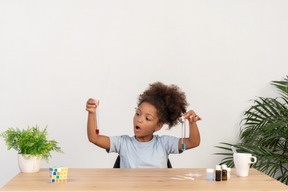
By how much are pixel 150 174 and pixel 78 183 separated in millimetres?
406

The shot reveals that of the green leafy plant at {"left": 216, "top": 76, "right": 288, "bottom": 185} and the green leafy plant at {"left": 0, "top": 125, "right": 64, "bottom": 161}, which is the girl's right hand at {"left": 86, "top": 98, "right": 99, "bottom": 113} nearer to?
the green leafy plant at {"left": 0, "top": 125, "right": 64, "bottom": 161}

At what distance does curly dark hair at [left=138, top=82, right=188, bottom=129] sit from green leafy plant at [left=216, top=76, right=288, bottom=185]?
58 centimetres

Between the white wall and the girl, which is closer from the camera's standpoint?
the girl

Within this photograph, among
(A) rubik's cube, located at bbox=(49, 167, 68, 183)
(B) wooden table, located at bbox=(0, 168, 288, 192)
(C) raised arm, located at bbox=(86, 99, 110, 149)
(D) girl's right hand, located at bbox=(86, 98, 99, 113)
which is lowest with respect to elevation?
(B) wooden table, located at bbox=(0, 168, 288, 192)

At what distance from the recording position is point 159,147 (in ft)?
8.95

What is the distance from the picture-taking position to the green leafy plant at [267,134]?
325 cm

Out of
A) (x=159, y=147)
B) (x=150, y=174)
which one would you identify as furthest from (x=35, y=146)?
(x=159, y=147)

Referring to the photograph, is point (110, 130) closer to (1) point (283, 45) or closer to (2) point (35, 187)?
(1) point (283, 45)

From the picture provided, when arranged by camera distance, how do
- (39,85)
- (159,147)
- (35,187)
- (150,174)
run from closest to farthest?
1. (35,187)
2. (150,174)
3. (159,147)
4. (39,85)

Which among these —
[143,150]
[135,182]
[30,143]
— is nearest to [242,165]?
[135,182]

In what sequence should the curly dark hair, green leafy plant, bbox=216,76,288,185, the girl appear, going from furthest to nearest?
green leafy plant, bbox=216,76,288,185
the curly dark hair
the girl

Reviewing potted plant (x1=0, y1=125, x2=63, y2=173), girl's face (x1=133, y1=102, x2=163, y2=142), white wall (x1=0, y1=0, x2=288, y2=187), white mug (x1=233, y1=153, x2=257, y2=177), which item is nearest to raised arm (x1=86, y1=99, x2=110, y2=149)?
girl's face (x1=133, y1=102, x2=163, y2=142)

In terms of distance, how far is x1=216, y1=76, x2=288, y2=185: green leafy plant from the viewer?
3250 millimetres

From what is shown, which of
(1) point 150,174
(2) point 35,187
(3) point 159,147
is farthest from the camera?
(3) point 159,147
